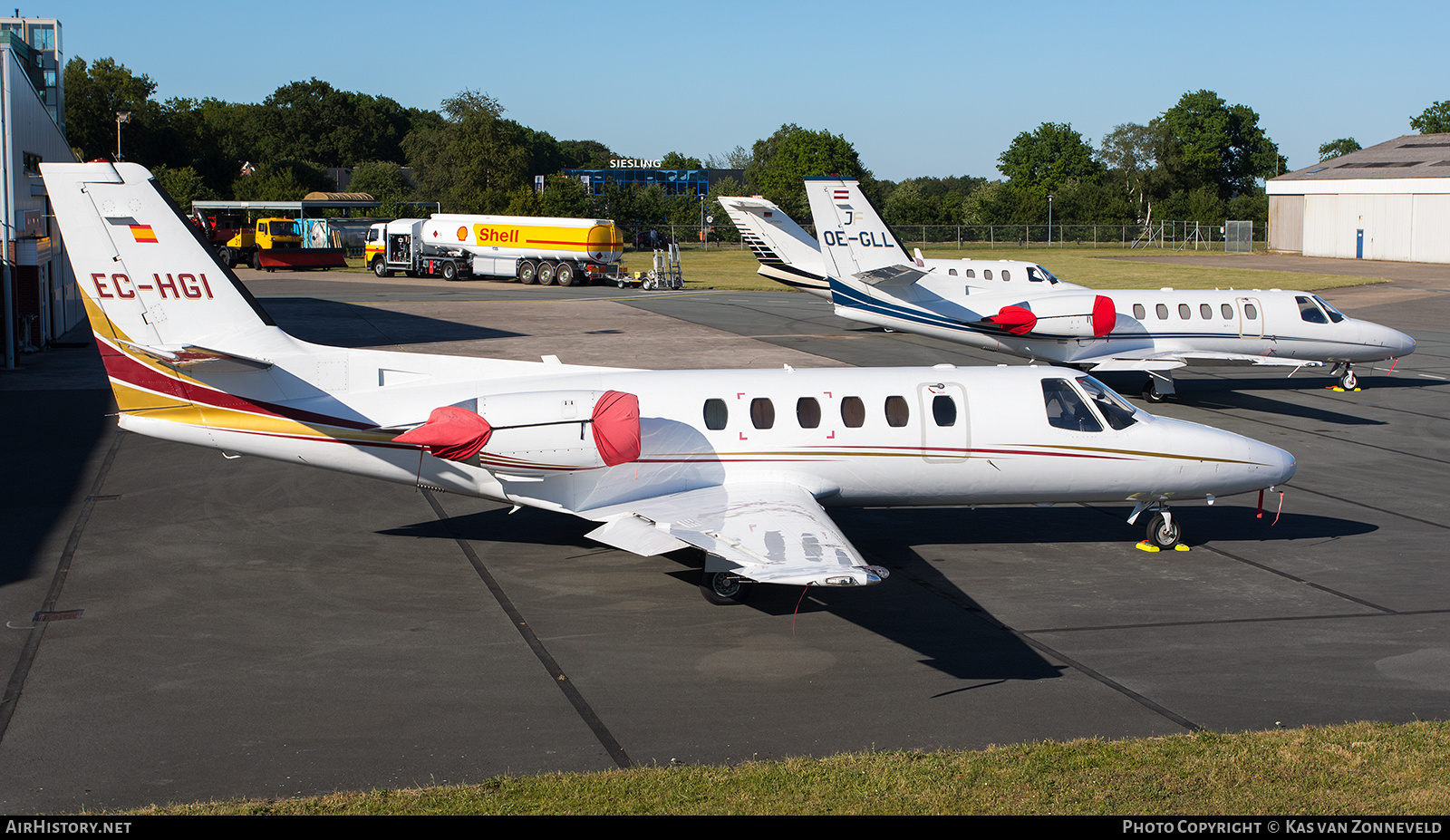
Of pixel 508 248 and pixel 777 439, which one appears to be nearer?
pixel 777 439

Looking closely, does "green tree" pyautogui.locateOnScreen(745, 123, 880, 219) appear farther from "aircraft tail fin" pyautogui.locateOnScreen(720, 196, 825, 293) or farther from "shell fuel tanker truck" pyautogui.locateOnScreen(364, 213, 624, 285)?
"aircraft tail fin" pyautogui.locateOnScreen(720, 196, 825, 293)

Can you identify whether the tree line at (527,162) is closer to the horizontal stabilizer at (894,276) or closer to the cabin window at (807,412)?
the horizontal stabilizer at (894,276)

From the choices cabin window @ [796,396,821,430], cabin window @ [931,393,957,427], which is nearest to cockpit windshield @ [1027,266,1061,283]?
cabin window @ [931,393,957,427]

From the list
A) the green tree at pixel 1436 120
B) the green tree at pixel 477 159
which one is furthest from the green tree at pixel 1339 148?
the green tree at pixel 477 159

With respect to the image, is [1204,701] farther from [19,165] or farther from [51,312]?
[51,312]

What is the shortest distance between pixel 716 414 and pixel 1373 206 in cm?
8564

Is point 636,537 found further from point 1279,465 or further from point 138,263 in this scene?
point 1279,465

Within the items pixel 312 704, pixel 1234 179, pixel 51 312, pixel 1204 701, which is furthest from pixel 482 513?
pixel 1234 179

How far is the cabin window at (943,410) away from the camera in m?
14.5

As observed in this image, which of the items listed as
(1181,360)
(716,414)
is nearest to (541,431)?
(716,414)

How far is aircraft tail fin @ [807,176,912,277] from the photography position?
30.4m

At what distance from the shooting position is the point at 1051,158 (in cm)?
13812

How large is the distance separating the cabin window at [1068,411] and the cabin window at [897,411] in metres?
1.95

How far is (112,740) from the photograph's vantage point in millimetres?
9227
